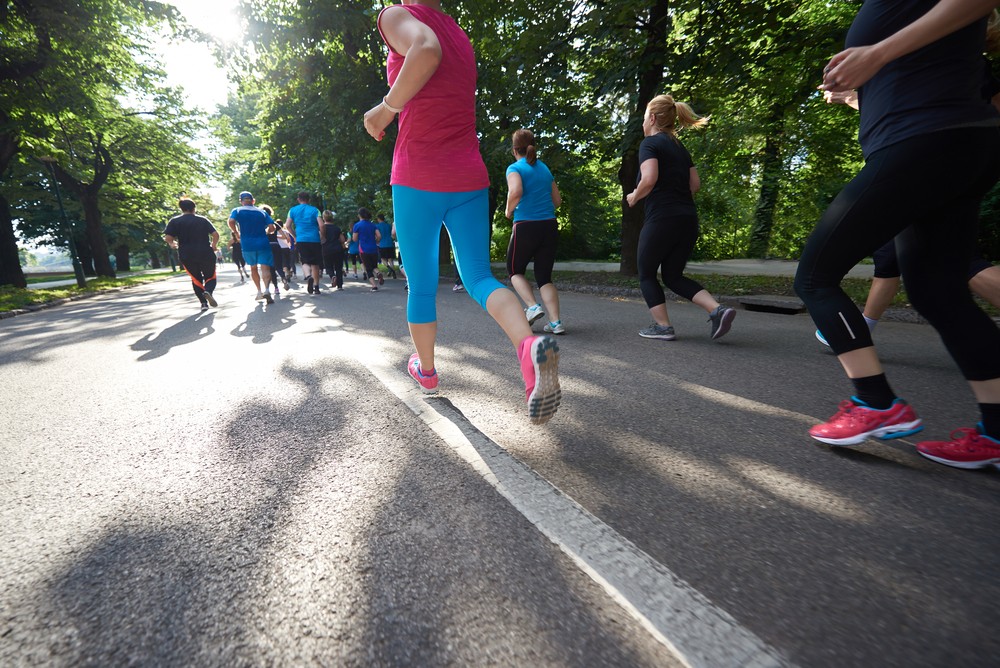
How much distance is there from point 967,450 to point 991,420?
138 mm

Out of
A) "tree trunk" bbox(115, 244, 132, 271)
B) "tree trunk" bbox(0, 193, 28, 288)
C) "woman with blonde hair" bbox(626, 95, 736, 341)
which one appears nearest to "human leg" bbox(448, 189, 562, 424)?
"woman with blonde hair" bbox(626, 95, 736, 341)

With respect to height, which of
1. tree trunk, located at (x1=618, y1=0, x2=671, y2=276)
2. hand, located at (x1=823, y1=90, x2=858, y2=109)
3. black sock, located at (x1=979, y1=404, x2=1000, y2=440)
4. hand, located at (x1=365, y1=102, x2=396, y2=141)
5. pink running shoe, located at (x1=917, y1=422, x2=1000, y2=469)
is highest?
tree trunk, located at (x1=618, y1=0, x2=671, y2=276)

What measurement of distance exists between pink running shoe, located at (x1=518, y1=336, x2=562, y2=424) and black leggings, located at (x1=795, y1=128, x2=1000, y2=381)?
1.14m

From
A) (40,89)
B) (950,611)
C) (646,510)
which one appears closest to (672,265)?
(646,510)

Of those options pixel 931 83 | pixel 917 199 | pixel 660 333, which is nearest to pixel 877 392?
pixel 917 199

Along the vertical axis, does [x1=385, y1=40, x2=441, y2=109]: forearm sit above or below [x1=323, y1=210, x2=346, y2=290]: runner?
above

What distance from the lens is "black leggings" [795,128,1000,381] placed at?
67.6 inches

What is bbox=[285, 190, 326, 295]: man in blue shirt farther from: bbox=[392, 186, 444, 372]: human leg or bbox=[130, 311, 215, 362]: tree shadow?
bbox=[392, 186, 444, 372]: human leg

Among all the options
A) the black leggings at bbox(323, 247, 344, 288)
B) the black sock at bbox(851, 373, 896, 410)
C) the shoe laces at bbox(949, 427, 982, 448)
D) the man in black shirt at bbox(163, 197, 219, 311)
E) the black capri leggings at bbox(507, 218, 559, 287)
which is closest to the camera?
the shoe laces at bbox(949, 427, 982, 448)

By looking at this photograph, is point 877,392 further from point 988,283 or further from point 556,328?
point 556,328

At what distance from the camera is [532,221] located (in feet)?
16.5

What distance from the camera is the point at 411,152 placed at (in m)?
2.41

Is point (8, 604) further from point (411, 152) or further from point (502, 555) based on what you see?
point (411, 152)

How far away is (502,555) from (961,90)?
2.27m
